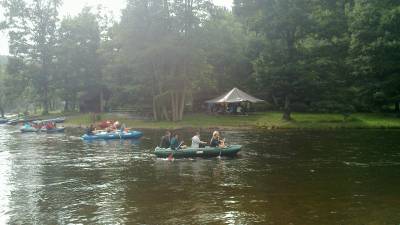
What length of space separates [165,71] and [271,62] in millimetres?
14471

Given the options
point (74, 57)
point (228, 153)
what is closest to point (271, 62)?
point (228, 153)

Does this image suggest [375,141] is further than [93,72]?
No

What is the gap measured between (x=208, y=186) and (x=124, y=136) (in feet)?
72.9

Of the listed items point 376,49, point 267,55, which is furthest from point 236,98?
point 376,49

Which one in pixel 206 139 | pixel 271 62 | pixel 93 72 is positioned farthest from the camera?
pixel 93 72

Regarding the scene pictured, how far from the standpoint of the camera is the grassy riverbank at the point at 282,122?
145ft

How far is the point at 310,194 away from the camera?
16.8m

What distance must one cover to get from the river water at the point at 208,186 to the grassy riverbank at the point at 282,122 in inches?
453

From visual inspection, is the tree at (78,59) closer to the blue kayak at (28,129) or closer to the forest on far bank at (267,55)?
the forest on far bank at (267,55)

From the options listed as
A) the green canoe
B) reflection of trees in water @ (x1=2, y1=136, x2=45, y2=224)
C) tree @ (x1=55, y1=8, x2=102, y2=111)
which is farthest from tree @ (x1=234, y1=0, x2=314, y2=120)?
tree @ (x1=55, y1=8, x2=102, y2=111)

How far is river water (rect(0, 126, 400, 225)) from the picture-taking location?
1422cm

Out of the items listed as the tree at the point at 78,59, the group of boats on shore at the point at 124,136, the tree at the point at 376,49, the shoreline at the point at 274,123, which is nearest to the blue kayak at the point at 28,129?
the group of boats on shore at the point at 124,136

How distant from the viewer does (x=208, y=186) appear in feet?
61.7

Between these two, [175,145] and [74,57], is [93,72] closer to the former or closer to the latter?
[74,57]
